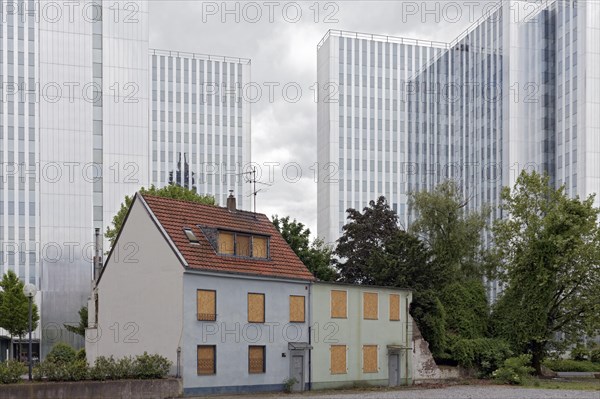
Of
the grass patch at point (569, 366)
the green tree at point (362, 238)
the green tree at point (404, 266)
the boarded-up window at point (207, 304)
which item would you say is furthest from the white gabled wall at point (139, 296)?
the grass patch at point (569, 366)

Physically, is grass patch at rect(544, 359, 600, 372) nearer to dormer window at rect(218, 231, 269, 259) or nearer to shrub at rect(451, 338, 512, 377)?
shrub at rect(451, 338, 512, 377)

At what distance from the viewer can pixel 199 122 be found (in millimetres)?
162750

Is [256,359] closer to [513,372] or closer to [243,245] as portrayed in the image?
[243,245]

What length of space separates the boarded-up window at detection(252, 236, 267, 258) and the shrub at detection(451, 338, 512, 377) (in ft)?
49.5

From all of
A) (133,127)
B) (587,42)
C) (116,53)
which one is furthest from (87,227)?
(587,42)

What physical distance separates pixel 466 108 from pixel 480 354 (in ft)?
316

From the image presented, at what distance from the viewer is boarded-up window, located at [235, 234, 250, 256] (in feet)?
145

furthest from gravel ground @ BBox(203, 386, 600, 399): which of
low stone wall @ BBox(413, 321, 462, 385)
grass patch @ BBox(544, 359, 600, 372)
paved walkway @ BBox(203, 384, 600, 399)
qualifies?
grass patch @ BBox(544, 359, 600, 372)

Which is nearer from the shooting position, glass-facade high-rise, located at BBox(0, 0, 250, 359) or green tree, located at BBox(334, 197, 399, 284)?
green tree, located at BBox(334, 197, 399, 284)

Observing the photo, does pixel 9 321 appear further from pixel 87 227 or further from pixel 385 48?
pixel 385 48

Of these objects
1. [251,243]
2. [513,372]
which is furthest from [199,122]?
[251,243]

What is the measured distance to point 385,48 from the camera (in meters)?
153

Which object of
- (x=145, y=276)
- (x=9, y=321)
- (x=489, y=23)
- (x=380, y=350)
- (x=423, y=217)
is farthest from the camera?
(x=489, y=23)

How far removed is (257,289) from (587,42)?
8611 centimetres
